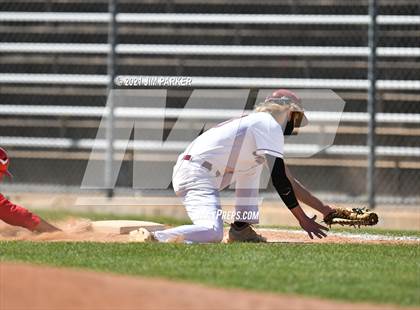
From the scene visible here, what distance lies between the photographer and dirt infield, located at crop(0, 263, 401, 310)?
6.02m

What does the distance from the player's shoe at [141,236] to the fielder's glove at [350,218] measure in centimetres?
165

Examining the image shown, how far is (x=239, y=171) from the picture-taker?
400 inches

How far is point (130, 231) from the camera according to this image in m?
10.5

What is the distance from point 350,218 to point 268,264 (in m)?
2.18

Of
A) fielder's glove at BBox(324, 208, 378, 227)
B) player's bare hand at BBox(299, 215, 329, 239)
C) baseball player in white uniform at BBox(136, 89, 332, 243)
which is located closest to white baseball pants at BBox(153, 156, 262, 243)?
baseball player in white uniform at BBox(136, 89, 332, 243)

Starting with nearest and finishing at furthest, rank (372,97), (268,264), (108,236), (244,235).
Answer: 1. (268,264)
2. (244,235)
3. (108,236)
4. (372,97)

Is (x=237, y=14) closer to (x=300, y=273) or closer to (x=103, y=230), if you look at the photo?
(x=103, y=230)

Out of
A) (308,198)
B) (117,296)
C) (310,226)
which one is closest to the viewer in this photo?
(117,296)

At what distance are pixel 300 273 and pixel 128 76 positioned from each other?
32.0 ft

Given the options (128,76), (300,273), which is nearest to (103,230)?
(300,273)

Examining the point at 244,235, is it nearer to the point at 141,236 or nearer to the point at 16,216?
the point at 141,236

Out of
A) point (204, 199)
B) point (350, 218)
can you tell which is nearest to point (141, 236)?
point (204, 199)

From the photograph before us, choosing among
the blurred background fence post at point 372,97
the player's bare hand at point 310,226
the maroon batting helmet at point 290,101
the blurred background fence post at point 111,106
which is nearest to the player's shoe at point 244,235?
the player's bare hand at point 310,226

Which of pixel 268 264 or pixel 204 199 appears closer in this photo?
pixel 268 264
